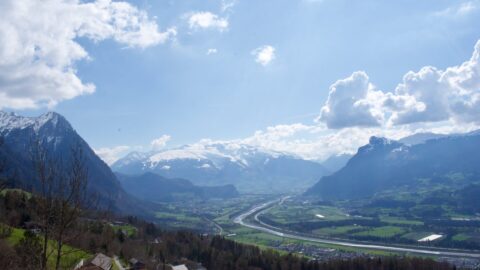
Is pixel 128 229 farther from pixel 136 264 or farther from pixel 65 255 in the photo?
pixel 65 255

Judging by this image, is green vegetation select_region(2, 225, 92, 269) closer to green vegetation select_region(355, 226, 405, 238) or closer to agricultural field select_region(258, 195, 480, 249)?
agricultural field select_region(258, 195, 480, 249)

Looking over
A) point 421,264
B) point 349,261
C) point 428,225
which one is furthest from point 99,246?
point 428,225

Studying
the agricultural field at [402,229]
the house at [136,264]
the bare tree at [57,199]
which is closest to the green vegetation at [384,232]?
the agricultural field at [402,229]

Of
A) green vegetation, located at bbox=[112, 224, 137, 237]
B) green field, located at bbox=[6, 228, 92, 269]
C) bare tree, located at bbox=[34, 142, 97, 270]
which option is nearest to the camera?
bare tree, located at bbox=[34, 142, 97, 270]

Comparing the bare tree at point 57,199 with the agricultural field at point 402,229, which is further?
the agricultural field at point 402,229

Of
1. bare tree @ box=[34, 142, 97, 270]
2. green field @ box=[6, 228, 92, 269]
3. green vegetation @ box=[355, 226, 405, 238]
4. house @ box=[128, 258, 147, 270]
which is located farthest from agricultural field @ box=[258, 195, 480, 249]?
bare tree @ box=[34, 142, 97, 270]

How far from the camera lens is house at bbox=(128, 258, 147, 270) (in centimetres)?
5950

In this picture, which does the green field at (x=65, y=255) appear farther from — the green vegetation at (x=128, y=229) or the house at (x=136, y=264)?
the green vegetation at (x=128, y=229)

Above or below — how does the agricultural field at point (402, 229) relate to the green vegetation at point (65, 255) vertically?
below

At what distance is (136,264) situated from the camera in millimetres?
61875

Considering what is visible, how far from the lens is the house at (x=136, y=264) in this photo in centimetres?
5950

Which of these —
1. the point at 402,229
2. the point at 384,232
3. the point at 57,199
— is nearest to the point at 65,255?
the point at 57,199

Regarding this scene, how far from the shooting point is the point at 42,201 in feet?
47.8

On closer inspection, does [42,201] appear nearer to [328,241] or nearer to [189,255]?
[189,255]
